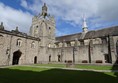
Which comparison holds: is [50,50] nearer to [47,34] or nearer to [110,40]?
[47,34]

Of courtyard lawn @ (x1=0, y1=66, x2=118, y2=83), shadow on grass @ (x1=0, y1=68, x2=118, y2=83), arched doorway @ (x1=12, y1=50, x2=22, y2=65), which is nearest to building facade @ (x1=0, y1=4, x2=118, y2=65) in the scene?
arched doorway @ (x1=12, y1=50, x2=22, y2=65)

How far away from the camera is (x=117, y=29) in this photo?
105 feet

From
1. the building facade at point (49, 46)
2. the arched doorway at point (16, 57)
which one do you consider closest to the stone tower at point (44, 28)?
the building facade at point (49, 46)

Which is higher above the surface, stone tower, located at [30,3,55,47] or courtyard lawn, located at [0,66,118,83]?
stone tower, located at [30,3,55,47]

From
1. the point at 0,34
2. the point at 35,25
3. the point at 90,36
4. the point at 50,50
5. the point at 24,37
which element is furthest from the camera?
the point at 35,25

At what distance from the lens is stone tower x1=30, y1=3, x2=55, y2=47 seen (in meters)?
39.9

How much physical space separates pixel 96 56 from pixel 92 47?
2625mm

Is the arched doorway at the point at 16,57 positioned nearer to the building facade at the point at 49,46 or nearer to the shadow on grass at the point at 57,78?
the building facade at the point at 49,46

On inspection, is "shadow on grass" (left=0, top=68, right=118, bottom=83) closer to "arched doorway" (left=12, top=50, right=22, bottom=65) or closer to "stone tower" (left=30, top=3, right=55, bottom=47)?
"arched doorway" (left=12, top=50, right=22, bottom=65)

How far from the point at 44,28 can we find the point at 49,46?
6723 mm

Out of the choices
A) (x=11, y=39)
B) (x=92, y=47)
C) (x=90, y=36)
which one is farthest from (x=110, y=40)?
(x=11, y=39)

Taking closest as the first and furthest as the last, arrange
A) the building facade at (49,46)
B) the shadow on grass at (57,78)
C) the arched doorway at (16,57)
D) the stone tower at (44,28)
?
the shadow on grass at (57,78) → the building facade at (49,46) → the arched doorway at (16,57) → the stone tower at (44,28)

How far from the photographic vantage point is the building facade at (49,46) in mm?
29000

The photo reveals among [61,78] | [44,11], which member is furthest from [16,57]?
[61,78]
